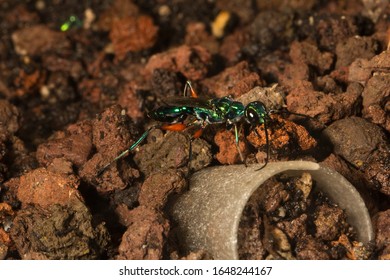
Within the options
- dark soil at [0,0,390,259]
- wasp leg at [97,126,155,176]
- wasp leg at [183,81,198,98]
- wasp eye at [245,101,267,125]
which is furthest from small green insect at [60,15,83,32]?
wasp eye at [245,101,267,125]

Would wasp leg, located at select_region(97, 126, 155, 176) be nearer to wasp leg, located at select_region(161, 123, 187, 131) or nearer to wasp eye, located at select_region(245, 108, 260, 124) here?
wasp leg, located at select_region(161, 123, 187, 131)

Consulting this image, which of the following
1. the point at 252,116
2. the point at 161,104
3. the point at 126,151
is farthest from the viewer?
the point at 161,104

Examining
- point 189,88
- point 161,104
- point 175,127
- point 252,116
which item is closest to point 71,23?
point 161,104

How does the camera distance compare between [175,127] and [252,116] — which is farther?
[175,127]

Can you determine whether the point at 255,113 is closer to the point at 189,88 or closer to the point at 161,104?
the point at 189,88

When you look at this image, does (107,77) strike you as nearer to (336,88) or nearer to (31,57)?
(31,57)

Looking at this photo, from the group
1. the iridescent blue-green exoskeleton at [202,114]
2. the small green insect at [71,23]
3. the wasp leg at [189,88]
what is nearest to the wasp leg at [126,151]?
the iridescent blue-green exoskeleton at [202,114]
